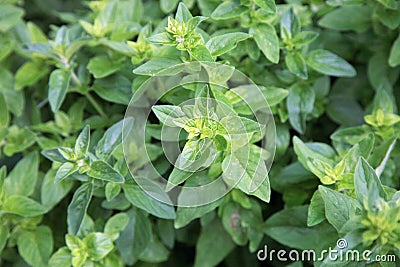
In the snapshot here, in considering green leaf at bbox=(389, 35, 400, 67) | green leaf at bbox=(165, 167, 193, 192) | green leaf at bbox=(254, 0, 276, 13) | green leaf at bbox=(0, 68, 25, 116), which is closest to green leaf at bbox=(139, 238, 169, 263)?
green leaf at bbox=(165, 167, 193, 192)

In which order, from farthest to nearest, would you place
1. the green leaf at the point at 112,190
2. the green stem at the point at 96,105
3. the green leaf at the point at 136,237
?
the green stem at the point at 96,105
the green leaf at the point at 136,237
the green leaf at the point at 112,190

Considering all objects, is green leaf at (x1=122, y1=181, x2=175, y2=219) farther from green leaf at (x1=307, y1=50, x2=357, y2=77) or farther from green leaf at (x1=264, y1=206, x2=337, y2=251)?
green leaf at (x1=307, y1=50, x2=357, y2=77)

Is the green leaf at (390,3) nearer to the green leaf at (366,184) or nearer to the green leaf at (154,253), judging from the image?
the green leaf at (366,184)

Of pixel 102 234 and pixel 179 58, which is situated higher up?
pixel 179 58

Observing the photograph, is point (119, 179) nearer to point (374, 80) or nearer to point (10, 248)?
point (10, 248)

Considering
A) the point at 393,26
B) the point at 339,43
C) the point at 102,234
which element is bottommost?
the point at 102,234

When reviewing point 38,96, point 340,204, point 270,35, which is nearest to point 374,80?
point 270,35

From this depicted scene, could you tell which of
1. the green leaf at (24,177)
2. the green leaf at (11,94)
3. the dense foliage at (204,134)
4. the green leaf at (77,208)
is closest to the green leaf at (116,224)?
the dense foliage at (204,134)
